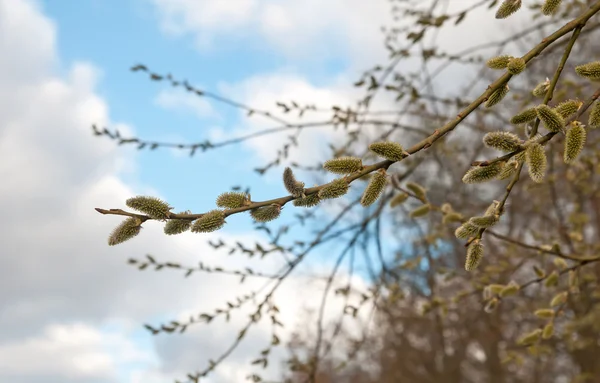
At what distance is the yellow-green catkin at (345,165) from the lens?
1212 millimetres

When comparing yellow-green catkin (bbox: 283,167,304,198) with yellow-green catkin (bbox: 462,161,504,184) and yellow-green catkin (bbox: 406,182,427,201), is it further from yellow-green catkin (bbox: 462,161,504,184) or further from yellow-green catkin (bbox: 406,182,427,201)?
yellow-green catkin (bbox: 406,182,427,201)

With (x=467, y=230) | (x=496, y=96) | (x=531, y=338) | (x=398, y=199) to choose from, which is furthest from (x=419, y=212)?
(x=496, y=96)

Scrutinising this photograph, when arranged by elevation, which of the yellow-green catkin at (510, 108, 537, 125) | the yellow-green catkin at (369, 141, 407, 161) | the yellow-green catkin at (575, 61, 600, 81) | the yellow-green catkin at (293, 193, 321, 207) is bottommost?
the yellow-green catkin at (293, 193, 321, 207)

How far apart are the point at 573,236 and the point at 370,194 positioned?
2.82 m

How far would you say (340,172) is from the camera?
122 cm

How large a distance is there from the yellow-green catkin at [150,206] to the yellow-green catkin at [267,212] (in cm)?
16

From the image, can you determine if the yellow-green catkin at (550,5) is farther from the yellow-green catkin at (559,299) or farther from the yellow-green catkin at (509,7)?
the yellow-green catkin at (559,299)

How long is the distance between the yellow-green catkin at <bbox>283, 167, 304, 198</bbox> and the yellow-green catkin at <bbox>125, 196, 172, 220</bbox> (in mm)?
228

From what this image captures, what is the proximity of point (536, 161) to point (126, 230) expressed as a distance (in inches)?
32.8

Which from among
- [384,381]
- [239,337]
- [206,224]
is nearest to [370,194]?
[206,224]

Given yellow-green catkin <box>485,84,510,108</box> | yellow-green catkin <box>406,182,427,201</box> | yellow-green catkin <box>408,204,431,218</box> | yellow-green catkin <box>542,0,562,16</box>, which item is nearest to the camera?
yellow-green catkin <box>485,84,510,108</box>

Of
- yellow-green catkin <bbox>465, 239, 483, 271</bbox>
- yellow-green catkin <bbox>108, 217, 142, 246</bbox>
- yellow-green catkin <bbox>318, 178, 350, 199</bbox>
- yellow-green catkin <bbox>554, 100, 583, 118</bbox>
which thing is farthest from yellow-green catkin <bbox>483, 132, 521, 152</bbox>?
yellow-green catkin <bbox>108, 217, 142, 246</bbox>

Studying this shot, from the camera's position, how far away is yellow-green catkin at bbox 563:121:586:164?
1324 mm

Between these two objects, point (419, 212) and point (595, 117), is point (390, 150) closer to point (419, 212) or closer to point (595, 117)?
point (595, 117)
